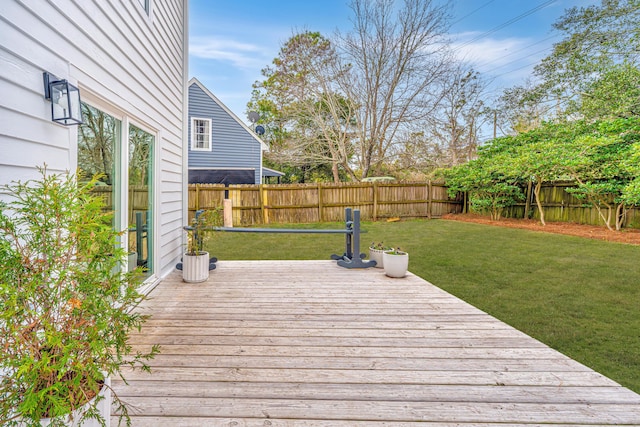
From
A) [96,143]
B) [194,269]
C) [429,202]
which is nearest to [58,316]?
[96,143]

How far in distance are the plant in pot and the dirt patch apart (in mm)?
9087

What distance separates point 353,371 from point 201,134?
491 inches

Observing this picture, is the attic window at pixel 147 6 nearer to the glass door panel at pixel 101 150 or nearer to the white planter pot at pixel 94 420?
the glass door panel at pixel 101 150

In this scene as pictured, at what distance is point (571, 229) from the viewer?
834 centimetres

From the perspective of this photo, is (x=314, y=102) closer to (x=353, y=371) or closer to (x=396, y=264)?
(x=396, y=264)

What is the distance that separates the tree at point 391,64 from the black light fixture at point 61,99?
12.6m

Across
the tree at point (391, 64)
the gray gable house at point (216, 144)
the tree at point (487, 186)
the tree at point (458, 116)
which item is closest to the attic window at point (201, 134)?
the gray gable house at point (216, 144)

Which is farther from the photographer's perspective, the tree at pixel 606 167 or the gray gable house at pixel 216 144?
the gray gable house at pixel 216 144

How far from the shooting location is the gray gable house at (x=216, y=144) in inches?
489

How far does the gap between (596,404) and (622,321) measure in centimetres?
223

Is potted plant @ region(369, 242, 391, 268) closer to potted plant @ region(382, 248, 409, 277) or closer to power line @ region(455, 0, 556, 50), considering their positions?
potted plant @ region(382, 248, 409, 277)

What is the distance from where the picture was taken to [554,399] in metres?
1.69

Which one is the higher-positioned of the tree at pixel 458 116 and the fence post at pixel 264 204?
the tree at pixel 458 116

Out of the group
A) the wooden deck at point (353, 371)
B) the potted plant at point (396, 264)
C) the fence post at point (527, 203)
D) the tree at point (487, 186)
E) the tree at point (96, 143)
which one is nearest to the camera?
the wooden deck at point (353, 371)
